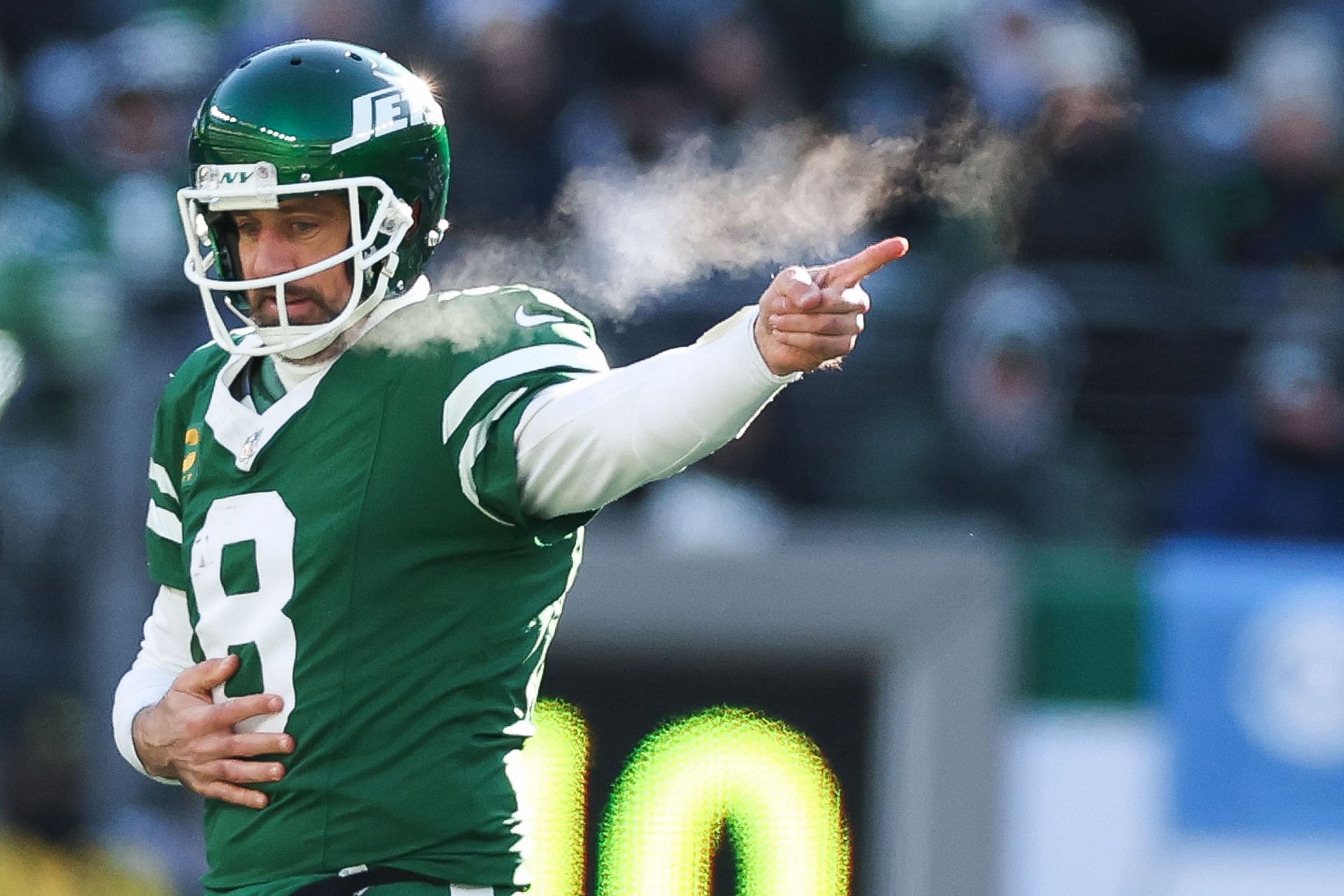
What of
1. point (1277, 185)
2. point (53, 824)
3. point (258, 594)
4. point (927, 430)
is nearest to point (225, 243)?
point (258, 594)

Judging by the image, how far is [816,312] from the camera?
2666mm

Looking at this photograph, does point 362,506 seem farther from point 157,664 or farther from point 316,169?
point 157,664

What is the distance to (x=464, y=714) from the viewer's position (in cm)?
293

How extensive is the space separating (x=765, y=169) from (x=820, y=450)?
261 cm

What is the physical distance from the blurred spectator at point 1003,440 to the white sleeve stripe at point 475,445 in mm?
3389

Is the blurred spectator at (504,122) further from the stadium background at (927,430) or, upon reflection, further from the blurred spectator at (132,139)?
the blurred spectator at (132,139)

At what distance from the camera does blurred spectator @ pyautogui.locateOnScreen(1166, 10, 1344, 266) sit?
6.90m

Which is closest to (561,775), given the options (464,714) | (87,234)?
(464,714)

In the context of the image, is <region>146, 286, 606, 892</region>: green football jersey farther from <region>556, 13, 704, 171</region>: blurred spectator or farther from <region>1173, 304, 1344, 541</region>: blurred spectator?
<region>1173, 304, 1344, 541</region>: blurred spectator

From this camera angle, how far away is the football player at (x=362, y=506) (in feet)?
9.43

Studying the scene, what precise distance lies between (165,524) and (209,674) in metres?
0.31

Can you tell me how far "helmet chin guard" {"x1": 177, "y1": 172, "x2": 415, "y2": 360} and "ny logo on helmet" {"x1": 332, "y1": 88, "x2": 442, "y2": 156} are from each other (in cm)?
6

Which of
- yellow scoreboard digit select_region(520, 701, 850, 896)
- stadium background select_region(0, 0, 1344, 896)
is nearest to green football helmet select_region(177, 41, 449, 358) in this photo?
stadium background select_region(0, 0, 1344, 896)

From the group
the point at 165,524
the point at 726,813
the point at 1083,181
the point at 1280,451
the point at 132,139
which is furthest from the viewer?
the point at 132,139
